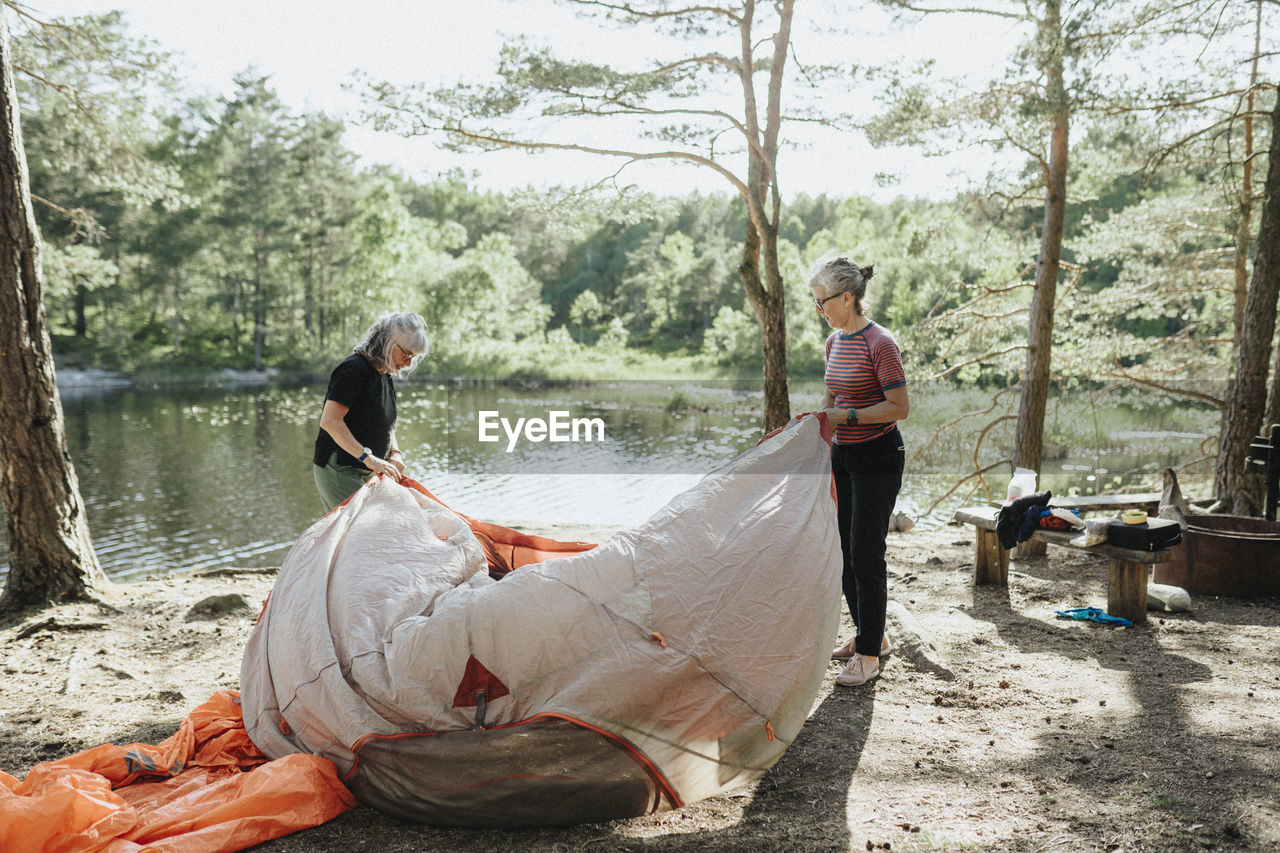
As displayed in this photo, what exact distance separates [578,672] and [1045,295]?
22.2 feet

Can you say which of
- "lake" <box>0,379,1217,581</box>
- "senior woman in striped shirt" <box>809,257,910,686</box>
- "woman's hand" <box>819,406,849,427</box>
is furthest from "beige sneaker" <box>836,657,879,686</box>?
"lake" <box>0,379,1217,581</box>

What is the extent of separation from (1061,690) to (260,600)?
429cm

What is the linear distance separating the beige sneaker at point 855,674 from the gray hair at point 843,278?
146cm

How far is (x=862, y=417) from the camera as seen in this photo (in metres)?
3.03

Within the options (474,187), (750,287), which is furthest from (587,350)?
(750,287)

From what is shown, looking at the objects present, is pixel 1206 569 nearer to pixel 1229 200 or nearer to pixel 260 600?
pixel 1229 200

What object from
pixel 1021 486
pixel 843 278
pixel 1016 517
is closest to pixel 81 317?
pixel 1021 486

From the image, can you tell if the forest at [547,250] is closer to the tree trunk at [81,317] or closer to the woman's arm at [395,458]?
the tree trunk at [81,317]

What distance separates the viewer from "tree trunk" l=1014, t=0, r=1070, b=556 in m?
7.06

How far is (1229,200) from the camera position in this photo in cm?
709

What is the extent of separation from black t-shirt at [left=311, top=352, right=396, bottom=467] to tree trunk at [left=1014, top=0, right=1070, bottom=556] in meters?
5.68

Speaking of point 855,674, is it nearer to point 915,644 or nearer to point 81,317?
point 915,644

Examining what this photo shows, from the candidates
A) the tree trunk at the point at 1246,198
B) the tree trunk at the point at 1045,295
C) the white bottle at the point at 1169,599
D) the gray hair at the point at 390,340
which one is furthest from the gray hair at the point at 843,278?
the tree trunk at the point at 1246,198

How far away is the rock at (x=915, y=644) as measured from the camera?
11.5 feet
